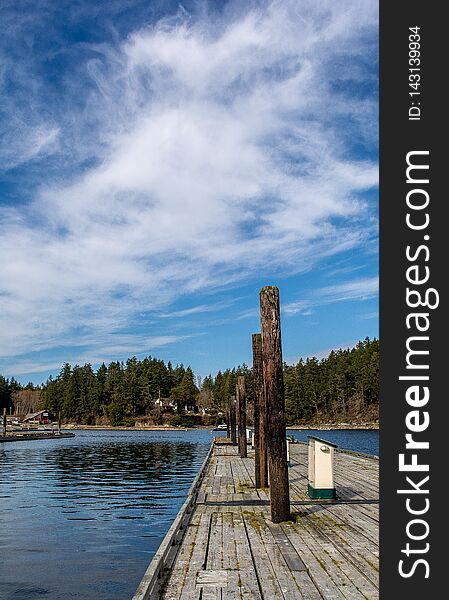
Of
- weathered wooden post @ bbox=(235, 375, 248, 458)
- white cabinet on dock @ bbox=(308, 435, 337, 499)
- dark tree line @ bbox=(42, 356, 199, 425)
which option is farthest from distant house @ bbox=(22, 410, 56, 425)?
white cabinet on dock @ bbox=(308, 435, 337, 499)

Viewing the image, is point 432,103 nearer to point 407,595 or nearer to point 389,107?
point 389,107

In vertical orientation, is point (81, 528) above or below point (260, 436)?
below

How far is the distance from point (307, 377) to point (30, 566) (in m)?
137

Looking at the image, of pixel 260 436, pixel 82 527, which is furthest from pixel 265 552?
pixel 82 527

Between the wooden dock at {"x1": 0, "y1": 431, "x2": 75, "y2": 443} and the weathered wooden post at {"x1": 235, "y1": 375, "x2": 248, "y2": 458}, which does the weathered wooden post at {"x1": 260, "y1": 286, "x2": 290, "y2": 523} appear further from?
the wooden dock at {"x1": 0, "y1": 431, "x2": 75, "y2": 443}

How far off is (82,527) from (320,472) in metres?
9.24

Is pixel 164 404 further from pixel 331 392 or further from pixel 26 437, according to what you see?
pixel 26 437

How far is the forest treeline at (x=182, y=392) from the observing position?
148 meters

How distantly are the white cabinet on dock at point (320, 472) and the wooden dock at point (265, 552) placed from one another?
0.86 feet

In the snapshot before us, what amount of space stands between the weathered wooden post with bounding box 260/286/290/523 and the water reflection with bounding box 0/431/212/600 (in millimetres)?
3744

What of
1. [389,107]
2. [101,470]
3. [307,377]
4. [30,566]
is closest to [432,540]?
[389,107]

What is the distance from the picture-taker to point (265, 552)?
8.91 meters

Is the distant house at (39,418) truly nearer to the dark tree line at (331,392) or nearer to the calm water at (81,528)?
the dark tree line at (331,392)

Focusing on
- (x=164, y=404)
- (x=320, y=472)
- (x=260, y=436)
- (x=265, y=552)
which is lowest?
(x=164, y=404)
